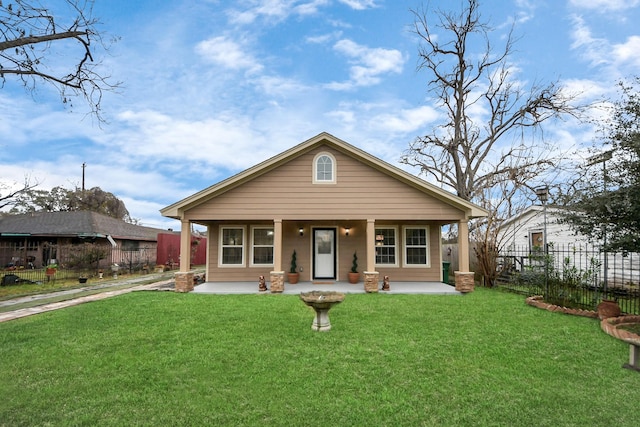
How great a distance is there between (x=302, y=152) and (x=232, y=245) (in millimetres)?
4498

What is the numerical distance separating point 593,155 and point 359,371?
6640mm

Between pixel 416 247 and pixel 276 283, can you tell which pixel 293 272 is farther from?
pixel 416 247

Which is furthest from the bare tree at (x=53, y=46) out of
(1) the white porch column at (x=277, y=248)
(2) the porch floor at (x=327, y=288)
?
(2) the porch floor at (x=327, y=288)

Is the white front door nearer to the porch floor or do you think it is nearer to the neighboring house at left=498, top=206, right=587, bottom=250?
the porch floor

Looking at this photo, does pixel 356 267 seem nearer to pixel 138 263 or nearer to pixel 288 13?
pixel 288 13

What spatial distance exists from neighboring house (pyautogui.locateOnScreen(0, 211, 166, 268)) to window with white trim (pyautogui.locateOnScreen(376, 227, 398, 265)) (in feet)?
46.2

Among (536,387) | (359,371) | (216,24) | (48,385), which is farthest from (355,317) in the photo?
(216,24)

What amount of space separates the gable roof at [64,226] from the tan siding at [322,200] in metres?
→ 13.1

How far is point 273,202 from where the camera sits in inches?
414

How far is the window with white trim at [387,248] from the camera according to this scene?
40.7 ft

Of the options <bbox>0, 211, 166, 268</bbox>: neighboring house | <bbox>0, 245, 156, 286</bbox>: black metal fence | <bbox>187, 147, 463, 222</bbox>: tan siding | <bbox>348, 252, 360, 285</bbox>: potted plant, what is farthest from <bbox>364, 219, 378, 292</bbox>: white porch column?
<bbox>0, 211, 166, 268</bbox>: neighboring house

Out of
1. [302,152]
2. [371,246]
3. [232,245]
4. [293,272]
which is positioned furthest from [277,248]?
[302,152]

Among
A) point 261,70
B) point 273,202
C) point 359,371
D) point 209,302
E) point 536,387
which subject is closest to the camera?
point 536,387

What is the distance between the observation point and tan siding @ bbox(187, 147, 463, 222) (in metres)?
10.5
